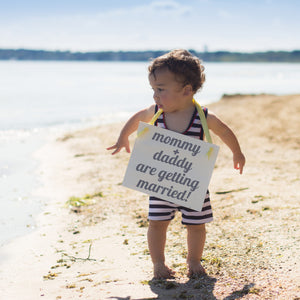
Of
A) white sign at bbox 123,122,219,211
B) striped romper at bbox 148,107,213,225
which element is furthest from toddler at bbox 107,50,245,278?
white sign at bbox 123,122,219,211

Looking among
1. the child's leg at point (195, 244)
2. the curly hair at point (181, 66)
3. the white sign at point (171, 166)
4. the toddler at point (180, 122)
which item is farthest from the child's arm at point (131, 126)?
the child's leg at point (195, 244)

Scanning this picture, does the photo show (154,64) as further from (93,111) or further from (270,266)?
(93,111)

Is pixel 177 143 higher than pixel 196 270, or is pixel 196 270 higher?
pixel 177 143

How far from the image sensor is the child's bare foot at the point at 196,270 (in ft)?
7.94

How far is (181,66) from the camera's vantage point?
7.73 feet

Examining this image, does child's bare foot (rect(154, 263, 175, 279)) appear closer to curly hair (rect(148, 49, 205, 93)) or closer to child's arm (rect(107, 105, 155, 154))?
child's arm (rect(107, 105, 155, 154))

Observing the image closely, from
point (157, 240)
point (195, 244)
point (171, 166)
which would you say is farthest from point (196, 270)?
point (171, 166)

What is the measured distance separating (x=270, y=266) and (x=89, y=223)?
5.54ft

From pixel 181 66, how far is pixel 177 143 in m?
0.45

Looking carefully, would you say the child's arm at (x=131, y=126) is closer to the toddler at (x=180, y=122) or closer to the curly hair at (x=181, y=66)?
the toddler at (x=180, y=122)

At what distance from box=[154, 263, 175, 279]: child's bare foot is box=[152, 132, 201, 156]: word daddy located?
703 millimetres

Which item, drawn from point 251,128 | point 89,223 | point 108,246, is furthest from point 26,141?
point 108,246

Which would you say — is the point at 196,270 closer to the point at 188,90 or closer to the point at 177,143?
the point at 177,143

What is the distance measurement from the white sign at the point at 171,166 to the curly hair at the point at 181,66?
33 centimetres
